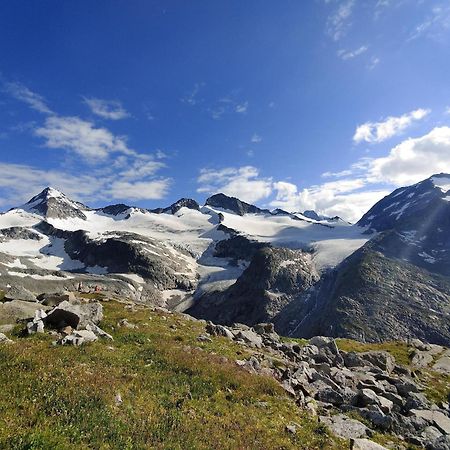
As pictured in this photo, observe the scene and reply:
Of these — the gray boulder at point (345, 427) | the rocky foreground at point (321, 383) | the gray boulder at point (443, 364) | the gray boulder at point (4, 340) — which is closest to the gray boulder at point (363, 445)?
the rocky foreground at point (321, 383)

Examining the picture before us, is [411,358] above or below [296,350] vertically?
below

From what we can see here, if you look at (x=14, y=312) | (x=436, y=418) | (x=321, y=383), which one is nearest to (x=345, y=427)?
(x=321, y=383)

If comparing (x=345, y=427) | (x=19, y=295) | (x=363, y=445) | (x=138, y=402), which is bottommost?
(x=345, y=427)

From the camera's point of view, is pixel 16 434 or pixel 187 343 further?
pixel 187 343

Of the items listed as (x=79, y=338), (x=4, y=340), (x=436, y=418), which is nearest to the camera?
(x=4, y=340)

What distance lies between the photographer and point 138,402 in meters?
16.8

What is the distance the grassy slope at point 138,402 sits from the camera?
1328 centimetres

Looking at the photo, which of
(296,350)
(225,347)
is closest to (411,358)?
(296,350)

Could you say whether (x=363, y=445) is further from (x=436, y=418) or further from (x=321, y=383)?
(x=436, y=418)

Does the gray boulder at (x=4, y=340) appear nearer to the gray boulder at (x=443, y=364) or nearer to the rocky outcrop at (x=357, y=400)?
the rocky outcrop at (x=357, y=400)

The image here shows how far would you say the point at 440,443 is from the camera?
67.1ft

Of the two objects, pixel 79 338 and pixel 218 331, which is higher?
pixel 79 338

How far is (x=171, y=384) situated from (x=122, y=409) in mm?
4333

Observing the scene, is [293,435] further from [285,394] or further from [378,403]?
[378,403]
